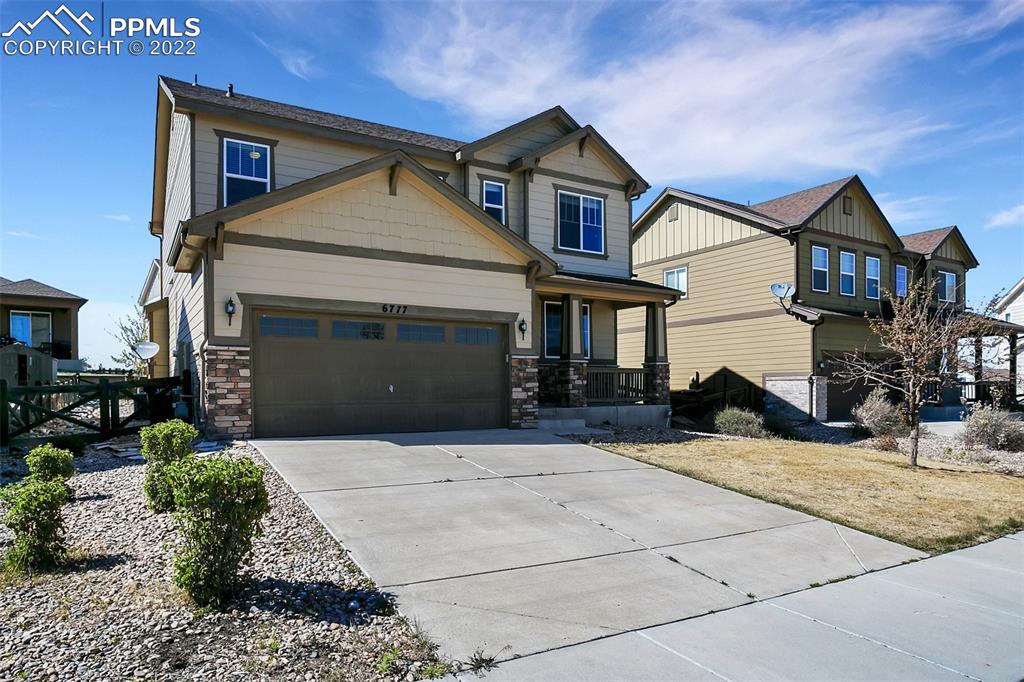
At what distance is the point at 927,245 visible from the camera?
2714 cm

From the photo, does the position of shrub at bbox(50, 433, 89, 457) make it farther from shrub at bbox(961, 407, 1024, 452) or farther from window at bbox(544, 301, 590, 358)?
shrub at bbox(961, 407, 1024, 452)

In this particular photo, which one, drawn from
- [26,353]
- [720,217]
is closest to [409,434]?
[26,353]

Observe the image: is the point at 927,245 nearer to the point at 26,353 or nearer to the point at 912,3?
the point at 912,3

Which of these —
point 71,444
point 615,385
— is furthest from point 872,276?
point 71,444

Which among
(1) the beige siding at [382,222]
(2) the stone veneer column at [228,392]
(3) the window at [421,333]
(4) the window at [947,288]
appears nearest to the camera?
(2) the stone veneer column at [228,392]

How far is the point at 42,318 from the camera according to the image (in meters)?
27.1

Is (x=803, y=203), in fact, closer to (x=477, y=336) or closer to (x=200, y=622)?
(x=477, y=336)

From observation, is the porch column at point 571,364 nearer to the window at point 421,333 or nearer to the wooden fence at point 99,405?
the window at point 421,333

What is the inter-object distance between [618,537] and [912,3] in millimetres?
10224

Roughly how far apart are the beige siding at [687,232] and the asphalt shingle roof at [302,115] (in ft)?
34.6

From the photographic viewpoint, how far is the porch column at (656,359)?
1766cm

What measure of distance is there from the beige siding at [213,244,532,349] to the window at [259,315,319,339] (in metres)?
0.39

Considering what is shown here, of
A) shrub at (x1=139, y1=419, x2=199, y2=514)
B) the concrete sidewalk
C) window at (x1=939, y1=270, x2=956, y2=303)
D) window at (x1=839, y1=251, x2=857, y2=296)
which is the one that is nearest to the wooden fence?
shrub at (x1=139, y1=419, x2=199, y2=514)

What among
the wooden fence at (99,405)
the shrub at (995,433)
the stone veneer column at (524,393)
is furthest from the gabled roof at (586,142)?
the shrub at (995,433)
